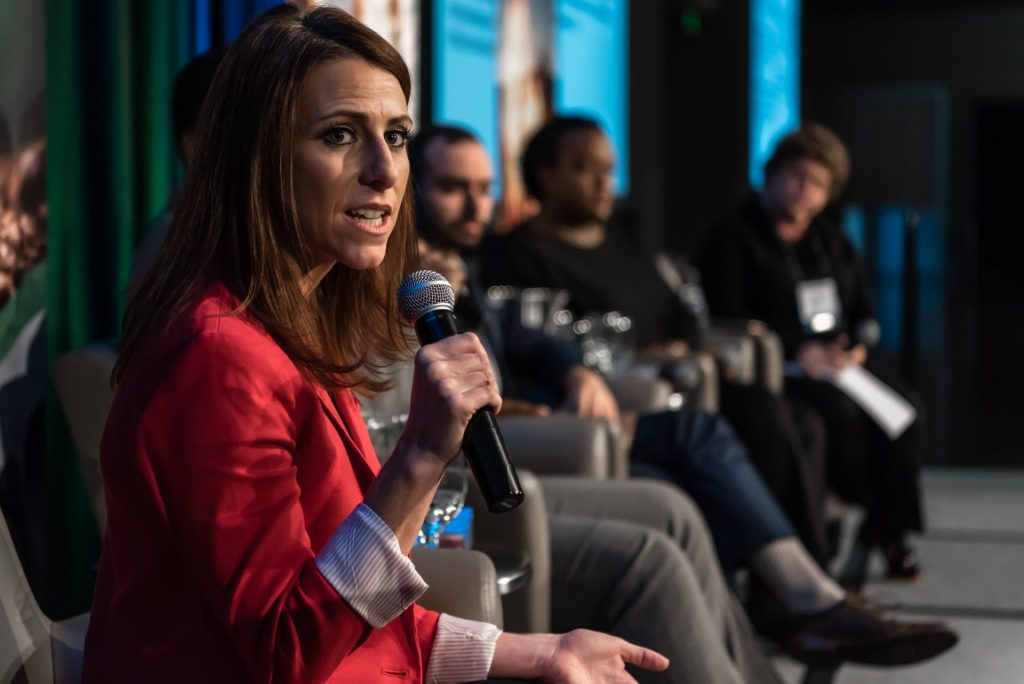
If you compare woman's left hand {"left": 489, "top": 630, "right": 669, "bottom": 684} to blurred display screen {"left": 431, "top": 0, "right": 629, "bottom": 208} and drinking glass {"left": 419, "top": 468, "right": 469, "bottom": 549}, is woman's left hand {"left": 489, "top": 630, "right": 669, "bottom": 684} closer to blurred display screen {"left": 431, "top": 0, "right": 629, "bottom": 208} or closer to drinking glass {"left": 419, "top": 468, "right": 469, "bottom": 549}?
drinking glass {"left": 419, "top": 468, "right": 469, "bottom": 549}

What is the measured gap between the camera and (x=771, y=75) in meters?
8.38

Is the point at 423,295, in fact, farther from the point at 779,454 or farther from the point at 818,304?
the point at 818,304

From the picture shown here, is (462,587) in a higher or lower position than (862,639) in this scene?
higher

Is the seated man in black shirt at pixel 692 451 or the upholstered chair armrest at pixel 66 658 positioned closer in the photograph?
the upholstered chair armrest at pixel 66 658

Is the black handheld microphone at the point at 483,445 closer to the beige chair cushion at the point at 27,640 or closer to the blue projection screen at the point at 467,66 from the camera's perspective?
the beige chair cushion at the point at 27,640

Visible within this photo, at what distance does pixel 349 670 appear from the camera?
130cm

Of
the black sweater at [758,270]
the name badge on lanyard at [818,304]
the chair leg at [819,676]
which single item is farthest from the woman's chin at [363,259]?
the name badge on lanyard at [818,304]

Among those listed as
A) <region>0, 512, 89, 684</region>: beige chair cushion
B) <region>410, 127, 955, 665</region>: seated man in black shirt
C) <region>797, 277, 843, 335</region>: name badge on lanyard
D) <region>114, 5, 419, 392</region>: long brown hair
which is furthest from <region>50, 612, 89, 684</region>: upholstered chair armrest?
<region>797, 277, 843, 335</region>: name badge on lanyard

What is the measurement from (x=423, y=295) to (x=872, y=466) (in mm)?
3212

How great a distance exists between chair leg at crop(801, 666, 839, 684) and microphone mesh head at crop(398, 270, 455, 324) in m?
1.98

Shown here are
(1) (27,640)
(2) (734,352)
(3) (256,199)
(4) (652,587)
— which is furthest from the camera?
(2) (734,352)

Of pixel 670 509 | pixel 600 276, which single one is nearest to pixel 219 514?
pixel 670 509

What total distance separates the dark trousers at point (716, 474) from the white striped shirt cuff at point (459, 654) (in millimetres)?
1552

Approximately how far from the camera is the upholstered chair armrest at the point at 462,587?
5.41ft
